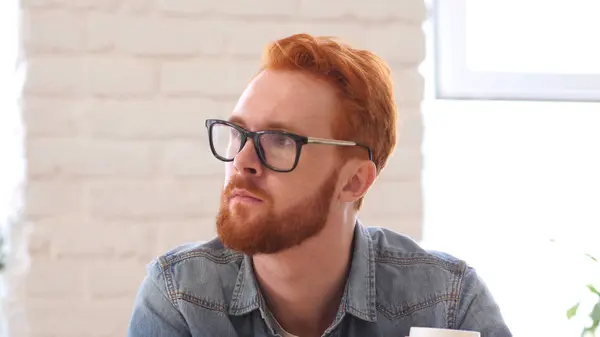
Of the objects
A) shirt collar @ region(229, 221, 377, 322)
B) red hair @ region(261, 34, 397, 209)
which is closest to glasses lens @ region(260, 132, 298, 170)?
red hair @ region(261, 34, 397, 209)

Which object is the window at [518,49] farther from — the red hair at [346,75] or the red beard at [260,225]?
the red beard at [260,225]

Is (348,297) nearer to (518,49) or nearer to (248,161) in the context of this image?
(248,161)

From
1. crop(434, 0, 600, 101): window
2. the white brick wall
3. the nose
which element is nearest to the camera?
the nose

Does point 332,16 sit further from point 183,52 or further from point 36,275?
point 36,275

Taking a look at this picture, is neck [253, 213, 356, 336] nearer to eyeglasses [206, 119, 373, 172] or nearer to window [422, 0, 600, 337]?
eyeglasses [206, 119, 373, 172]

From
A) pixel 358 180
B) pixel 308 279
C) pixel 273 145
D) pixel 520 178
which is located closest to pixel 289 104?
pixel 273 145

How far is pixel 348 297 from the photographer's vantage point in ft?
4.87

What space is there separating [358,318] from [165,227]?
586mm

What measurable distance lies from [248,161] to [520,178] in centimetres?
108

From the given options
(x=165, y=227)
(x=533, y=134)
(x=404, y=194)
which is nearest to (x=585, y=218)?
(x=533, y=134)

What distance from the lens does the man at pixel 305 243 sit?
4.48 feet

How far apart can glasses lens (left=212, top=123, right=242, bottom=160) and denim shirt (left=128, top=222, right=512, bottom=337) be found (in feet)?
0.68

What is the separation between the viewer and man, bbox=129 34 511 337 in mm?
1365

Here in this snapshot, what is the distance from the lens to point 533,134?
7.17ft
